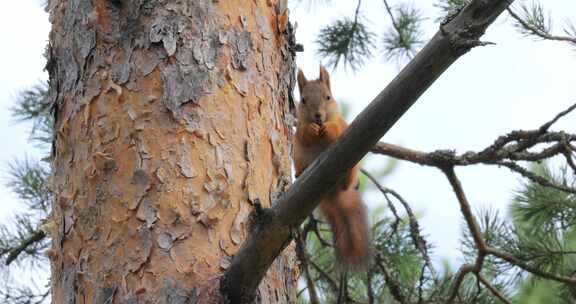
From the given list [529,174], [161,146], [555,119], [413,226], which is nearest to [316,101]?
[413,226]

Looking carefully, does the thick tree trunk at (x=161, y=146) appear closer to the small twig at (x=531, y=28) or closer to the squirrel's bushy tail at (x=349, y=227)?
the squirrel's bushy tail at (x=349, y=227)

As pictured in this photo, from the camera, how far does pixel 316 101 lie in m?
2.58

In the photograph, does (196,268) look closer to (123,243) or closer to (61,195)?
(123,243)

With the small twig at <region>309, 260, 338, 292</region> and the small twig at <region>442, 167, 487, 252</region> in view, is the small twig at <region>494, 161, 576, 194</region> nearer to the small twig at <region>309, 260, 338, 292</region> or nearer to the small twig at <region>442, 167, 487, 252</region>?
the small twig at <region>442, 167, 487, 252</region>

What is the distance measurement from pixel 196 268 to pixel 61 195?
1.03 feet

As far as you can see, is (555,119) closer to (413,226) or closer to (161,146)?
(413,226)

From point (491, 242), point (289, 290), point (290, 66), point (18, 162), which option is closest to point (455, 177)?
point (491, 242)

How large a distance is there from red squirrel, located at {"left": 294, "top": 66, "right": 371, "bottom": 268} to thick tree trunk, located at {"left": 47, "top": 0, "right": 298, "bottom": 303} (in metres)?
0.77

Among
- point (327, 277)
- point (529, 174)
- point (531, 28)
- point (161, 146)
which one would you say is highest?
point (531, 28)

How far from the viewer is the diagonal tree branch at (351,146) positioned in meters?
1.09

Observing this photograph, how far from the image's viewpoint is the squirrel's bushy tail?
231 centimetres

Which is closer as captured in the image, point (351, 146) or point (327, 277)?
point (351, 146)

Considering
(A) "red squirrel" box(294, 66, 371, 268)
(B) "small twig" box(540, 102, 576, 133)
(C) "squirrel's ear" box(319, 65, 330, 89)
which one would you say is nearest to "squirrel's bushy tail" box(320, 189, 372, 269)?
(A) "red squirrel" box(294, 66, 371, 268)

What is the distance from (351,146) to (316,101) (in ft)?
4.56
